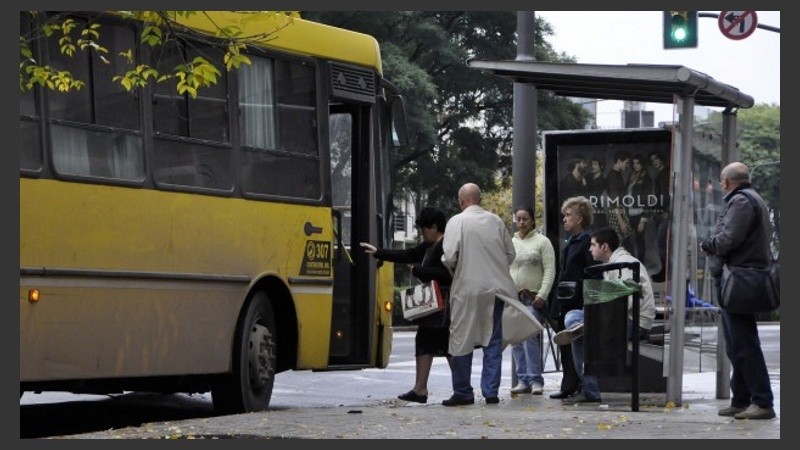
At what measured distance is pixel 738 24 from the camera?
96.8 ft

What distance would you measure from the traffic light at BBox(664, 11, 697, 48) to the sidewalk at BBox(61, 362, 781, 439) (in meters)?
8.31

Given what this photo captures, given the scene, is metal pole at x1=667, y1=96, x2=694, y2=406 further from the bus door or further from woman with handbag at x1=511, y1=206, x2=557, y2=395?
the bus door

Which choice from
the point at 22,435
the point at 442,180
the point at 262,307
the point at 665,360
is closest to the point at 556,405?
the point at 665,360

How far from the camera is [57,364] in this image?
11844 mm

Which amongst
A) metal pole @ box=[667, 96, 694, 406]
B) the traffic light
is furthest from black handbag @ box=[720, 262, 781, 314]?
the traffic light

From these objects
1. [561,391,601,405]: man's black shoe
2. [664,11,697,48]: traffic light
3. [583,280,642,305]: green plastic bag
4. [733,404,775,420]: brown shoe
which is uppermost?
[664,11,697,48]: traffic light

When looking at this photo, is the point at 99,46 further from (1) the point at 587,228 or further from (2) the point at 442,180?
(2) the point at 442,180

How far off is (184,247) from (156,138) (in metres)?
0.87

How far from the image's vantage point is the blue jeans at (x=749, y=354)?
1201 centimetres

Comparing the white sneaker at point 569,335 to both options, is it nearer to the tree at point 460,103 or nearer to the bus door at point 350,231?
the bus door at point 350,231

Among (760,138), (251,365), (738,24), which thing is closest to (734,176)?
(251,365)

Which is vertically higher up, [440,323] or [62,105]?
[62,105]

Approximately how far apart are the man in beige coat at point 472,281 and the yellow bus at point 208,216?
4.70 ft

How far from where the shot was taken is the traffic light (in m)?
21.7
